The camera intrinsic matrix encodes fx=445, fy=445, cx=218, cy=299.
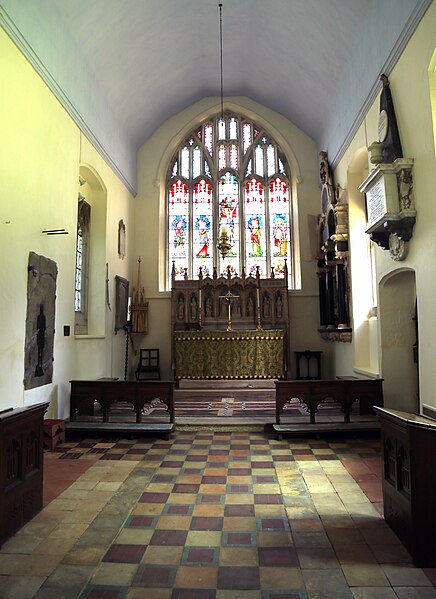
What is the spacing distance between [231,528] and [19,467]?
171 cm

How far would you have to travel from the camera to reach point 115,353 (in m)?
10.0

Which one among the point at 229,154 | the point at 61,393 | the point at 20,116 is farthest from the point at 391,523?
the point at 229,154

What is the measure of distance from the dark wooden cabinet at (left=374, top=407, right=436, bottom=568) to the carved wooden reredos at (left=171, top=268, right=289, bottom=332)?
7.89 metres

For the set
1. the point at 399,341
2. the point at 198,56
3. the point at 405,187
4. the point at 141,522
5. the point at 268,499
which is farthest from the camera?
the point at 198,56

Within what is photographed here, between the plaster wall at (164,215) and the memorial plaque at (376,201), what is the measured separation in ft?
17.3

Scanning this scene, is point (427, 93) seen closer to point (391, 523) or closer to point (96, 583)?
point (391, 523)

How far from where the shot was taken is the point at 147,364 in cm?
1141

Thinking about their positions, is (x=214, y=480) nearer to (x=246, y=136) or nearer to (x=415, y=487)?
(x=415, y=487)

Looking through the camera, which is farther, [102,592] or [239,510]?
[239,510]

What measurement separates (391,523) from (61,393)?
17.5 ft

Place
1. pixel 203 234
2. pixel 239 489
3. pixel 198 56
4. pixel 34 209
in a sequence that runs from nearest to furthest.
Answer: pixel 239 489 → pixel 34 209 → pixel 198 56 → pixel 203 234

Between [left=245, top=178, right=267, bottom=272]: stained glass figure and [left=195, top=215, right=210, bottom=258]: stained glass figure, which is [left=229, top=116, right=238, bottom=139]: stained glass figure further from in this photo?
[left=195, top=215, right=210, bottom=258]: stained glass figure

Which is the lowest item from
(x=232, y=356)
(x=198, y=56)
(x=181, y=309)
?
(x=232, y=356)

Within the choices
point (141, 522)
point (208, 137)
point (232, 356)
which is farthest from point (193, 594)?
point (208, 137)
